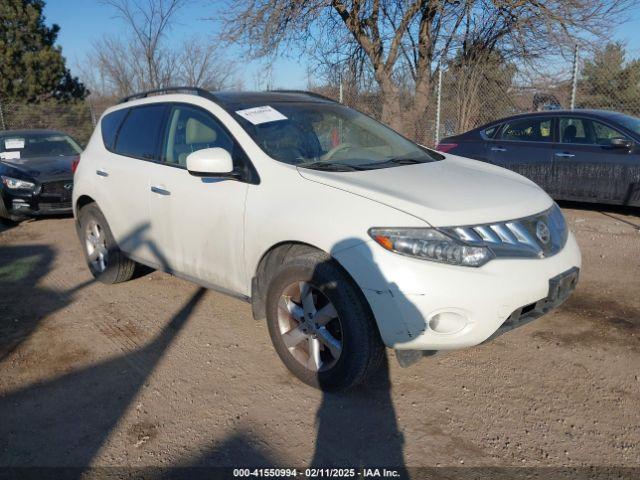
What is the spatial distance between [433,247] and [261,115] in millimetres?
1654

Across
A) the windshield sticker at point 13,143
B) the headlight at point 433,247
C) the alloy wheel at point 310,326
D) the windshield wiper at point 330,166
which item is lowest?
the alloy wheel at point 310,326

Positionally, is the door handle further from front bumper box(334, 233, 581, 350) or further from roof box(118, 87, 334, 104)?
front bumper box(334, 233, 581, 350)

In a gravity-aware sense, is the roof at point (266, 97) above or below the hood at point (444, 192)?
above

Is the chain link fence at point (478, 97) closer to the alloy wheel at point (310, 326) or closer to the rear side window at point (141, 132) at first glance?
the rear side window at point (141, 132)

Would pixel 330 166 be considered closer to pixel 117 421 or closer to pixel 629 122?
pixel 117 421

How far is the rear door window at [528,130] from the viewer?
7.53m

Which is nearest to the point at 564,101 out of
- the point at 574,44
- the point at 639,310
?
the point at 574,44

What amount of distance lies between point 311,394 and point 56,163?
21.4ft

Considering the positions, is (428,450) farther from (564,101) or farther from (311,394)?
(564,101)

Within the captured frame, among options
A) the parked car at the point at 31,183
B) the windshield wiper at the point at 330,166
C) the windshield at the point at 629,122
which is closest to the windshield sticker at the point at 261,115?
the windshield wiper at the point at 330,166

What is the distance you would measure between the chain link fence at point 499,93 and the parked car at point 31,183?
724 centimetres

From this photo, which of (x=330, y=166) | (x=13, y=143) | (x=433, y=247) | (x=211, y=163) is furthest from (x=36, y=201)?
(x=433, y=247)

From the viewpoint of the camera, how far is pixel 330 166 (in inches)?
130

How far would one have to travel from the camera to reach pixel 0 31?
19562mm
